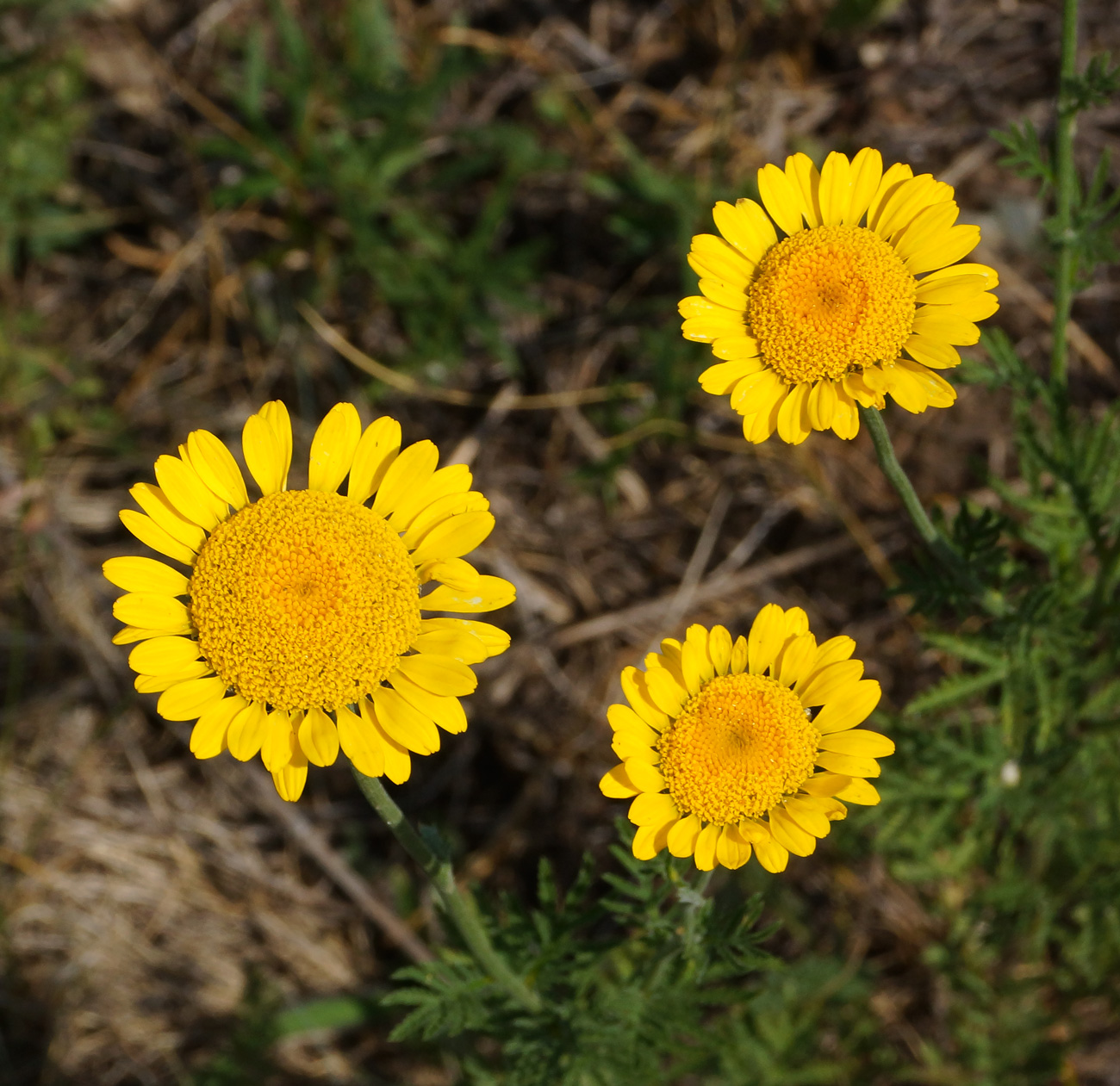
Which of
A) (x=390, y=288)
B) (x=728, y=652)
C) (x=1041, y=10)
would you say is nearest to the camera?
(x=728, y=652)

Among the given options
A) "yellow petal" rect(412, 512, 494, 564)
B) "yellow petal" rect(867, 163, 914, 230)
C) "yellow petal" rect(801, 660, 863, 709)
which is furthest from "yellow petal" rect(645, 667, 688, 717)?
"yellow petal" rect(867, 163, 914, 230)

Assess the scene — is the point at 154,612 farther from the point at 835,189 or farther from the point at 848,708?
the point at 835,189

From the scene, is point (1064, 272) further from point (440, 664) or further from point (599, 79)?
point (599, 79)

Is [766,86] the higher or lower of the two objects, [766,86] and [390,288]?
the higher

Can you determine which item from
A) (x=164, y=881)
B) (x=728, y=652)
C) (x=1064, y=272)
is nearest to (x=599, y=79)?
(x=1064, y=272)

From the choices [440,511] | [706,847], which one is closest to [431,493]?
[440,511]

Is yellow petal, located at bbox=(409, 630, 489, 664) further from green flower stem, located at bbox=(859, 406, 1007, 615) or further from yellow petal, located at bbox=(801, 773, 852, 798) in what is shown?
green flower stem, located at bbox=(859, 406, 1007, 615)

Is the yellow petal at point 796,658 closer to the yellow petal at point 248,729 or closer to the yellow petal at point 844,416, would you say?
the yellow petal at point 844,416

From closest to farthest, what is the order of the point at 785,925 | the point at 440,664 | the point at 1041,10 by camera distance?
the point at 440,664 < the point at 785,925 < the point at 1041,10
